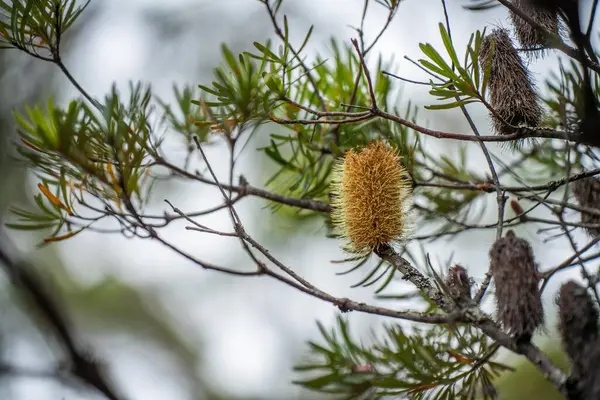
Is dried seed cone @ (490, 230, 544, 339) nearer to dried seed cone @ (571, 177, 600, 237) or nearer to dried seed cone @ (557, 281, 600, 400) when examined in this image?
dried seed cone @ (557, 281, 600, 400)

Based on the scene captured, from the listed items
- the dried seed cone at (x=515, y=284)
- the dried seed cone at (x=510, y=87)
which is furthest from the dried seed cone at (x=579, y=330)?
the dried seed cone at (x=510, y=87)

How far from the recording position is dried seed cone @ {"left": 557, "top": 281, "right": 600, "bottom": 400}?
1.09 feet

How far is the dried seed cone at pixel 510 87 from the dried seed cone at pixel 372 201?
122 mm

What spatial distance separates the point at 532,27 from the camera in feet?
1.56

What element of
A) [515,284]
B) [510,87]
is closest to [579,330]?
[515,284]

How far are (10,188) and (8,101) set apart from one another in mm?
650

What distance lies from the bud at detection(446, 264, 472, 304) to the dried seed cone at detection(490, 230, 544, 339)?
49 millimetres

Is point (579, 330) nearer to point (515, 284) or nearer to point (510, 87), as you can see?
point (515, 284)

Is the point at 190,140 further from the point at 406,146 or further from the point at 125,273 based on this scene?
the point at 125,273

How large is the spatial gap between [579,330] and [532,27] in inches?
9.0

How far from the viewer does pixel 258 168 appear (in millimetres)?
2926

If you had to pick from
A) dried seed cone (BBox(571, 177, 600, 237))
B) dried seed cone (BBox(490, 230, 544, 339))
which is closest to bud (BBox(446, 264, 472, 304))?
dried seed cone (BBox(490, 230, 544, 339))

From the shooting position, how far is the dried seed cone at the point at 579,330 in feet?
1.09

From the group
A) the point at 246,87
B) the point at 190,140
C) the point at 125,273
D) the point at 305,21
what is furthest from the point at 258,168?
the point at 246,87
